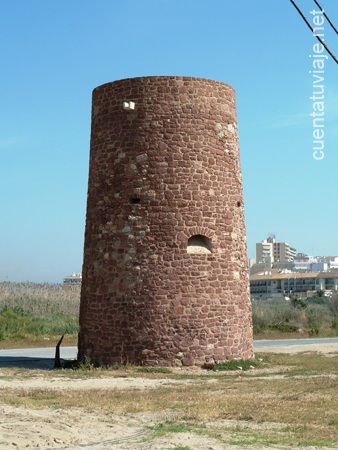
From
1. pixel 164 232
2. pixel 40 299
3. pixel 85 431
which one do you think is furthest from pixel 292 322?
pixel 85 431

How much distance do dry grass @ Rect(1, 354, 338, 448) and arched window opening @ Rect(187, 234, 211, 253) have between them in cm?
286

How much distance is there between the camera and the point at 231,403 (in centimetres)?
1178

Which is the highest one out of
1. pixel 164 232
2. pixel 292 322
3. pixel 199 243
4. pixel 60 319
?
pixel 164 232

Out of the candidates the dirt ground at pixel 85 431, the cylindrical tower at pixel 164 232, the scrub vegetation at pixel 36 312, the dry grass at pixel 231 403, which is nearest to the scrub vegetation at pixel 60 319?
the scrub vegetation at pixel 36 312

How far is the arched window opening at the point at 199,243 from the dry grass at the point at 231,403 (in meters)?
2.86

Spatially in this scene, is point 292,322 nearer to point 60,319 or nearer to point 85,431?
point 60,319

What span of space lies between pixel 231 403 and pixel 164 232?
6110 millimetres

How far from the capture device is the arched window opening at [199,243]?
1748cm

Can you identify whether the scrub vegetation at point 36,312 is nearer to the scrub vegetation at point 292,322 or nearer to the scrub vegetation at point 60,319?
the scrub vegetation at point 60,319

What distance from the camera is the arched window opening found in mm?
17484

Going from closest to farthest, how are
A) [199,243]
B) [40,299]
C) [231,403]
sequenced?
[231,403] → [199,243] → [40,299]

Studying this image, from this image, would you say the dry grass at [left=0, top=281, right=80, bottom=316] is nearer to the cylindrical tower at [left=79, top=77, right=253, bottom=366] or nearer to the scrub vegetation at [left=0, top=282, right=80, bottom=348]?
the scrub vegetation at [left=0, top=282, right=80, bottom=348]

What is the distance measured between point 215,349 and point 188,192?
367 cm

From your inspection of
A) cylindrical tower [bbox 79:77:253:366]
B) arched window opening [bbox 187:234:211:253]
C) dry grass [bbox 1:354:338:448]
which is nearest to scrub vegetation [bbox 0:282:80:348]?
cylindrical tower [bbox 79:77:253:366]
